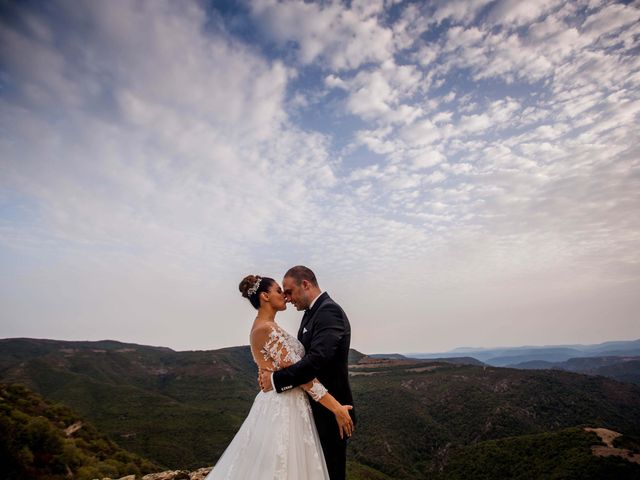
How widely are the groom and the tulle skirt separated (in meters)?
0.18

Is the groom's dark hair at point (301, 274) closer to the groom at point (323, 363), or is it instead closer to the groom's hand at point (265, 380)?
the groom at point (323, 363)

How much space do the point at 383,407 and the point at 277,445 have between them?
3024 inches

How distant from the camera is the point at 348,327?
4.38 meters

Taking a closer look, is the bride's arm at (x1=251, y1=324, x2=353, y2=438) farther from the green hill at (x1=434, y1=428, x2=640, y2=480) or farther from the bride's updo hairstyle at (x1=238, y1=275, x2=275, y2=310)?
the green hill at (x1=434, y1=428, x2=640, y2=480)

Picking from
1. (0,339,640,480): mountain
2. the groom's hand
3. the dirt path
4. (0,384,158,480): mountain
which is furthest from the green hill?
the groom's hand

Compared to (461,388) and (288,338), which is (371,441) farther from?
(288,338)

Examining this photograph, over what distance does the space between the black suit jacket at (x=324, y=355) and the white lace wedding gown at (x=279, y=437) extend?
202 millimetres

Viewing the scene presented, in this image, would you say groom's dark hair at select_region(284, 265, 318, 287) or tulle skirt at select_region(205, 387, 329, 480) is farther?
groom's dark hair at select_region(284, 265, 318, 287)

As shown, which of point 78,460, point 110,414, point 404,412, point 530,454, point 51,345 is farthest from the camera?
point 51,345

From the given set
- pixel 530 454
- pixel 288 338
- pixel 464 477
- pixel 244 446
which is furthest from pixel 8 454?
pixel 530 454

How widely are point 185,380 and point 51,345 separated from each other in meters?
66.9

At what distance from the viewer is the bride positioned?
399cm

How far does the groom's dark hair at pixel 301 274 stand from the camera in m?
4.63

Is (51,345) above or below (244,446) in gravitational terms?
above
